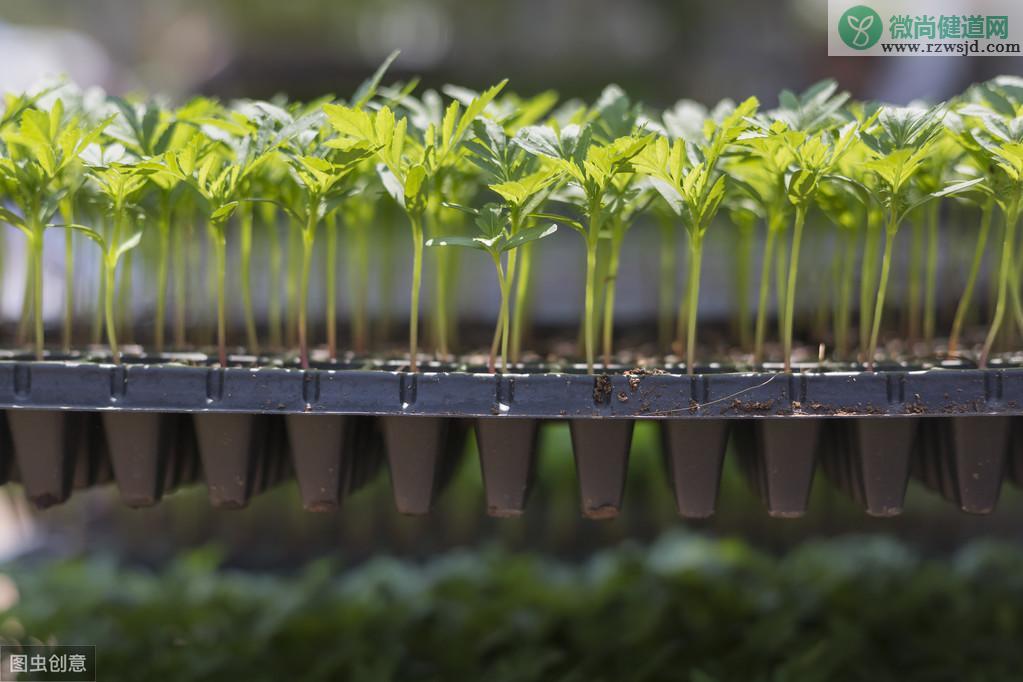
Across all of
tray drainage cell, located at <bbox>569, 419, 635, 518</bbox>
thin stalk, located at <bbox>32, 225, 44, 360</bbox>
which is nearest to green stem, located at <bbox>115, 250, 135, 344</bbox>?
thin stalk, located at <bbox>32, 225, 44, 360</bbox>

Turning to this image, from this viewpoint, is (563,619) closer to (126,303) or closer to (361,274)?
(361,274)

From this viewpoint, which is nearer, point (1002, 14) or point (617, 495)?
point (617, 495)

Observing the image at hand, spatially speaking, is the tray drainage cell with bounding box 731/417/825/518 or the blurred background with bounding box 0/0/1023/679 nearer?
the tray drainage cell with bounding box 731/417/825/518

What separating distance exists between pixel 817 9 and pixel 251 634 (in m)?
2.36

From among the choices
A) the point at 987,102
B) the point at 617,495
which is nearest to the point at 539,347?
the point at 617,495

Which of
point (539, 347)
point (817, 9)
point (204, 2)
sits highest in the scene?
point (204, 2)

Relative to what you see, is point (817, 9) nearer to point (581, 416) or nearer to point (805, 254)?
point (805, 254)

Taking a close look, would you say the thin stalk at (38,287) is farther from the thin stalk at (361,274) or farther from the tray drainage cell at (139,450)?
the thin stalk at (361,274)

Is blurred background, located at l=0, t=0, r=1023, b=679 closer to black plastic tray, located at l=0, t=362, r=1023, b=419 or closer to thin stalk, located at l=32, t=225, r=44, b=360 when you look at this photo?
thin stalk, located at l=32, t=225, r=44, b=360

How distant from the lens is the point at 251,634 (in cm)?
92
